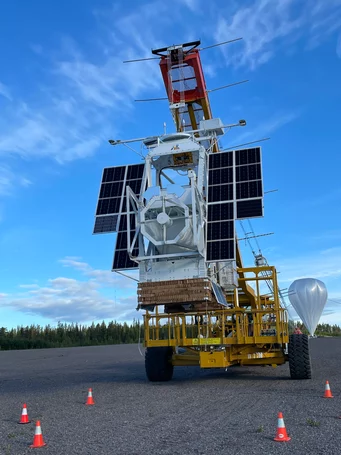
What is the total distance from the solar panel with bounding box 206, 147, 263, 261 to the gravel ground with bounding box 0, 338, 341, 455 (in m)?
3.60

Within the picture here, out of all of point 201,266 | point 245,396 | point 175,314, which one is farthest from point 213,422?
point 175,314

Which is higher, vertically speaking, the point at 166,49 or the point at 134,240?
the point at 166,49

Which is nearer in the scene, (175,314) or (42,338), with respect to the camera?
(175,314)

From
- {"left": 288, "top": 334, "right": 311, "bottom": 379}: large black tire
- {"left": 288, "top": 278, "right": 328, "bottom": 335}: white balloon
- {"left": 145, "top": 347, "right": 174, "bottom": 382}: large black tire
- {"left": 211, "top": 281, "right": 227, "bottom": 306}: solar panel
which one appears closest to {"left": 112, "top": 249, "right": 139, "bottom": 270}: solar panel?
{"left": 211, "top": 281, "right": 227, "bottom": 306}: solar panel

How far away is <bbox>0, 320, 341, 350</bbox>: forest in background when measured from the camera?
4891 cm

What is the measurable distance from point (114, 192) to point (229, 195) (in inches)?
141

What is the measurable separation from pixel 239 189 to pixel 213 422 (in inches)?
264

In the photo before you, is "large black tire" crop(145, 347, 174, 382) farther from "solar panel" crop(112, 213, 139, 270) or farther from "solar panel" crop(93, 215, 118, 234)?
"solar panel" crop(93, 215, 118, 234)

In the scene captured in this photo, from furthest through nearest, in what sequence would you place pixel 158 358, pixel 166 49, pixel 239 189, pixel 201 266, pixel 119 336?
pixel 119 336, pixel 166 49, pixel 158 358, pixel 239 189, pixel 201 266

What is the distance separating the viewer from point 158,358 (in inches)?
590

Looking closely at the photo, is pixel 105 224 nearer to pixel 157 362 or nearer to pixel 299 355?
pixel 157 362

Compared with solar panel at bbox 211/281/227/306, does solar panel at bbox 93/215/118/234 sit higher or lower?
higher

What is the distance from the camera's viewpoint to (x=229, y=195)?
43.8 feet

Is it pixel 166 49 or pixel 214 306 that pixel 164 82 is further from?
pixel 214 306
